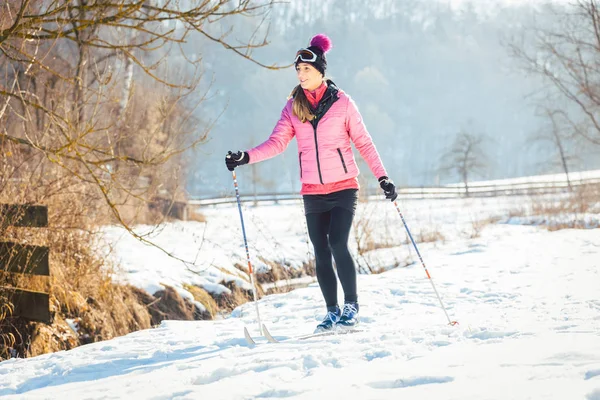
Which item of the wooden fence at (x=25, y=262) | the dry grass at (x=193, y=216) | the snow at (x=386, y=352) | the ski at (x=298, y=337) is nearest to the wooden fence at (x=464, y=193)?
the dry grass at (x=193, y=216)

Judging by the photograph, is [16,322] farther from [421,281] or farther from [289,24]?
[289,24]

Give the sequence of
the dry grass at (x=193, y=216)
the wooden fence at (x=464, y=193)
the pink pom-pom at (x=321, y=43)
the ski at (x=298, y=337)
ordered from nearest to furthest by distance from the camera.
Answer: the ski at (x=298, y=337)
the pink pom-pom at (x=321, y=43)
the dry grass at (x=193, y=216)
the wooden fence at (x=464, y=193)

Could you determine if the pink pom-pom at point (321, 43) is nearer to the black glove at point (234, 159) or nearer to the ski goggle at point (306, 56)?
the ski goggle at point (306, 56)

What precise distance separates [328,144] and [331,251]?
82 centimetres

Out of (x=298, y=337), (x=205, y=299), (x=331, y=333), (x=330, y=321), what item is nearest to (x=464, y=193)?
(x=205, y=299)

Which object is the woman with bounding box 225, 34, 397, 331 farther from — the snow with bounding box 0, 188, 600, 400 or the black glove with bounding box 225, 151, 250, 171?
the snow with bounding box 0, 188, 600, 400

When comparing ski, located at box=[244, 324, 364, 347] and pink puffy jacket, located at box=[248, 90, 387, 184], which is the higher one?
pink puffy jacket, located at box=[248, 90, 387, 184]

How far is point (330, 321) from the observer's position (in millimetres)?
4590

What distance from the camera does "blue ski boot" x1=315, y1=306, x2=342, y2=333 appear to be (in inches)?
178

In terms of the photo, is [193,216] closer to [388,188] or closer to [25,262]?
[25,262]

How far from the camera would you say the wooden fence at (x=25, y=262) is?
18.3 feet

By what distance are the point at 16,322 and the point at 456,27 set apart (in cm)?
16571

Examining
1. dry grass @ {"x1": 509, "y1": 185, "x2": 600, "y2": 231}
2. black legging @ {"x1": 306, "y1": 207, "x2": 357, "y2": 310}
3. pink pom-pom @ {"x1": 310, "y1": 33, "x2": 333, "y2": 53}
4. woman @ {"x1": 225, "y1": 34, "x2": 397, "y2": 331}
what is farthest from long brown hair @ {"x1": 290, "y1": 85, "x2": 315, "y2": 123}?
dry grass @ {"x1": 509, "y1": 185, "x2": 600, "y2": 231}

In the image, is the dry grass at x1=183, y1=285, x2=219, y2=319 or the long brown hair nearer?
the long brown hair
